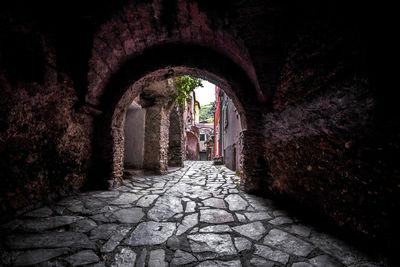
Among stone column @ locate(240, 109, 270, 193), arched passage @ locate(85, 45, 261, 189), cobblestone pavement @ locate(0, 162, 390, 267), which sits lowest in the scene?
cobblestone pavement @ locate(0, 162, 390, 267)

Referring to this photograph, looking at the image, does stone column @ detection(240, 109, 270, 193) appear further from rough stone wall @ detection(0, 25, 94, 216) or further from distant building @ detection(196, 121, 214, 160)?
distant building @ detection(196, 121, 214, 160)

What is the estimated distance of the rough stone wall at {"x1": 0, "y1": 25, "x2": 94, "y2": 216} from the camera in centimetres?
187

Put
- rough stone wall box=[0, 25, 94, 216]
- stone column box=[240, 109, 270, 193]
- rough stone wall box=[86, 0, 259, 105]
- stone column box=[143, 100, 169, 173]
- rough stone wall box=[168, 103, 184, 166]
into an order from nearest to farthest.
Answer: rough stone wall box=[0, 25, 94, 216] → rough stone wall box=[86, 0, 259, 105] → stone column box=[240, 109, 270, 193] → stone column box=[143, 100, 169, 173] → rough stone wall box=[168, 103, 184, 166]

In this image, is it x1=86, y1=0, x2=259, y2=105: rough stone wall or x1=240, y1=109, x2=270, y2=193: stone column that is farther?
x1=240, y1=109, x2=270, y2=193: stone column

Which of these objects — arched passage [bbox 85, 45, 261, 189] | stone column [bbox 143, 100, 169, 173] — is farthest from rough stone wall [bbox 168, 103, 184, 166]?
arched passage [bbox 85, 45, 261, 189]

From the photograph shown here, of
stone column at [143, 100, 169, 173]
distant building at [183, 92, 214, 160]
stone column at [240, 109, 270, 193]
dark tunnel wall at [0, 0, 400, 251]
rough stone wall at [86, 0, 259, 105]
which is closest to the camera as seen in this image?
dark tunnel wall at [0, 0, 400, 251]

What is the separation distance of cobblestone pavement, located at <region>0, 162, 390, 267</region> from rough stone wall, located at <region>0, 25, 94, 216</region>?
39 cm

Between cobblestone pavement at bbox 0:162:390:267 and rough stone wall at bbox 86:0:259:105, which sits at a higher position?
rough stone wall at bbox 86:0:259:105

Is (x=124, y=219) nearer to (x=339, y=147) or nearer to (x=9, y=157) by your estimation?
(x=9, y=157)

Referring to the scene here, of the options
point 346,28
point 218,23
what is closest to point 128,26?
point 218,23

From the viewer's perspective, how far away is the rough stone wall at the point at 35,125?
6.14ft

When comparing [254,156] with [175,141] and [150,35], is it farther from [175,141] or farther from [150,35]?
[175,141]

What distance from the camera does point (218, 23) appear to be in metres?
2.55

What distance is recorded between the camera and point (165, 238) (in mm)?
1606
